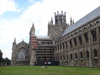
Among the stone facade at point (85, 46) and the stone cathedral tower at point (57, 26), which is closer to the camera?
the stone facade at point (85, 46)

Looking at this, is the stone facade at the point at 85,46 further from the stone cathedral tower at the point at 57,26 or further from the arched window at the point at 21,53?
the arched window at the point at 21,53

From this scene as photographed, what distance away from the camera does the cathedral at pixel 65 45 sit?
47844 mm

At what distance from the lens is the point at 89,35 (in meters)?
48.6

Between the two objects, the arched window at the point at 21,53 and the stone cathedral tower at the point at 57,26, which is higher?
the stone cathedral tower at the point at 57,26

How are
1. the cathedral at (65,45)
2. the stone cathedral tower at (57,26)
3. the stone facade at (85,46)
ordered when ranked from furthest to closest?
1. the stone cathedral tower at (57,26)
2. the cathedral at (65,45)
3. the stone facade at (85,46)

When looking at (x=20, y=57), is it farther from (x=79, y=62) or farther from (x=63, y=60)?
(x=79, y=62)

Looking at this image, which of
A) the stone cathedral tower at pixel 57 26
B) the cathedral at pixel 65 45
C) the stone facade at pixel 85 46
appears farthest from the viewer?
the stone cathedral tower at pixel 57 26

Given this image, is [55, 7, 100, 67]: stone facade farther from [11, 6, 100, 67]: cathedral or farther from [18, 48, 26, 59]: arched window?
[18, 48, 26, 59]: arched window

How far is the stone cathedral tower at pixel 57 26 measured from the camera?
9457cm

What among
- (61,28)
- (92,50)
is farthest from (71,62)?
(61,28)

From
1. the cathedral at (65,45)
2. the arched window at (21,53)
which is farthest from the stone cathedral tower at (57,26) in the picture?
the arched window at (21,53)

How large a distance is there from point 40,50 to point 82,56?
124 ft

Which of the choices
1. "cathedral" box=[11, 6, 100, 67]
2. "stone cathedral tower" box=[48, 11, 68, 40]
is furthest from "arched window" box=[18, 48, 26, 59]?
"stone cathedral tower" box=[48, 11, 68, 40]

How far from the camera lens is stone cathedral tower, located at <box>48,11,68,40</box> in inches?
3723
